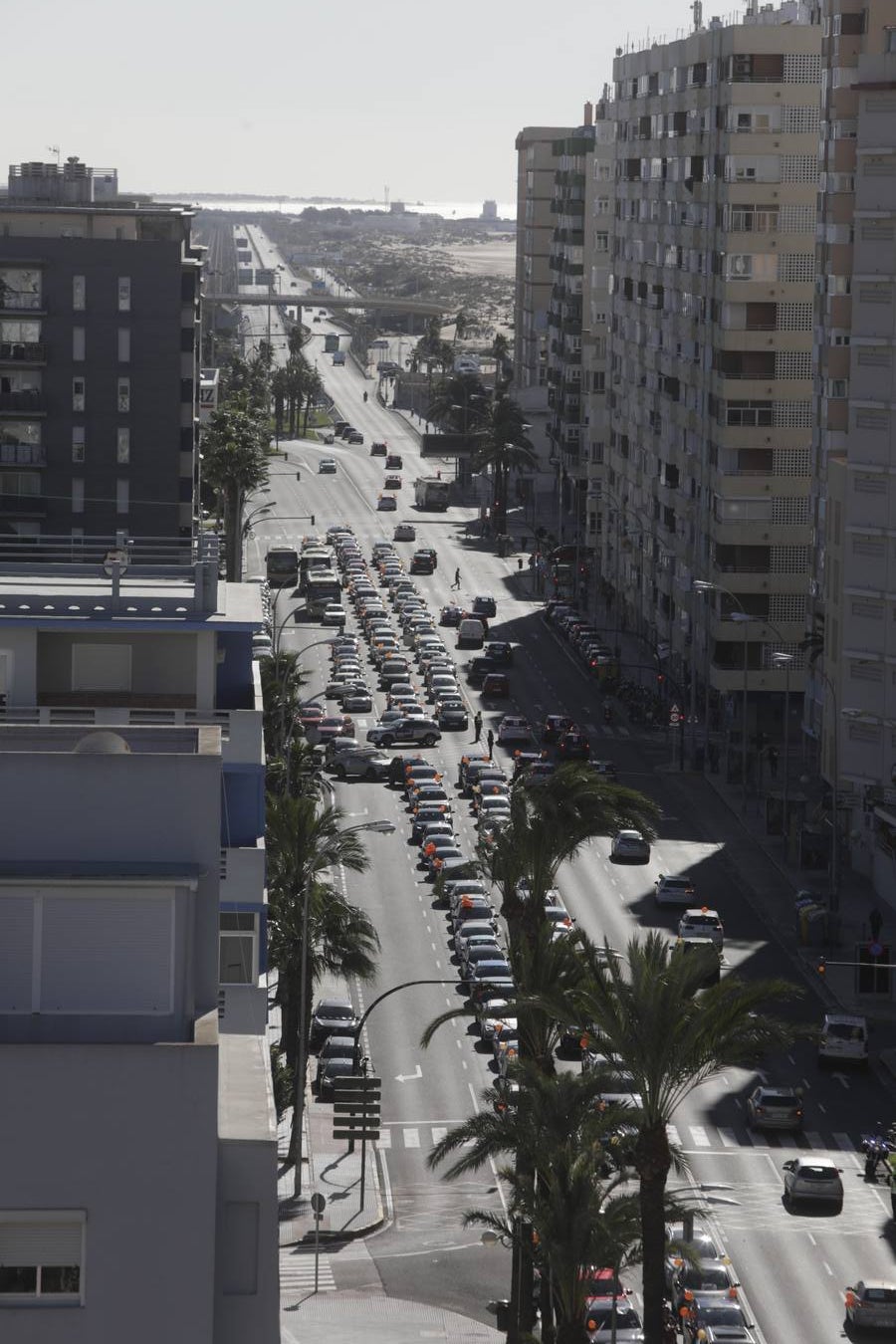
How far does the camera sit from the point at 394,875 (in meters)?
88.6

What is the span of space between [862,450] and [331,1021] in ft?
99.3

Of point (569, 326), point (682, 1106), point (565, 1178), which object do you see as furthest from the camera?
point (569, 326)

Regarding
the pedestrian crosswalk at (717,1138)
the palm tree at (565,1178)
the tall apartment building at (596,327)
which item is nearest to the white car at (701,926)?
the pedestrian crosswalk at (717,1138)

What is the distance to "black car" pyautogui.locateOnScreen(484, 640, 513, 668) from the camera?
422 feet

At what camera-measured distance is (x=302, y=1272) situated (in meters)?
52.7

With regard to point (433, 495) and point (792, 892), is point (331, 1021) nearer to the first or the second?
point (792, 892)

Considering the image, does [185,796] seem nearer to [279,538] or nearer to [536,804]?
[536,804]

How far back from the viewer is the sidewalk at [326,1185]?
182 feet

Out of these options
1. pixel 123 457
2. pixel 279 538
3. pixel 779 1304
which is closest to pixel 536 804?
pixel 779 1304

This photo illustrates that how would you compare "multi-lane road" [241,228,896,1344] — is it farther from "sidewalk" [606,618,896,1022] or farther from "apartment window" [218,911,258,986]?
"apartment window" [218,911,258,986]

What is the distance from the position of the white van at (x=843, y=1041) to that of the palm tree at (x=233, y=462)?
69144 millimetres

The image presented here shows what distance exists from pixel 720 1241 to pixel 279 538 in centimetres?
11981

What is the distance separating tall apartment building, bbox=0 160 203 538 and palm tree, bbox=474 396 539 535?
67.8m

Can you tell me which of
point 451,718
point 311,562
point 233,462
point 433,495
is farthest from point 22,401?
point 433,495
